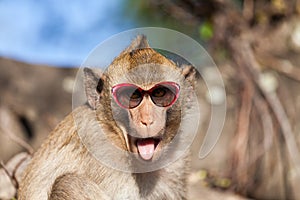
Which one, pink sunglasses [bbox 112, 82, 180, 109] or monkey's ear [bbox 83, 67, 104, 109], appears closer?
pink sunglasses [bbox 112, 82, 180, 109]

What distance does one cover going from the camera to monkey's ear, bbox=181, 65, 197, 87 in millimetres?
3263

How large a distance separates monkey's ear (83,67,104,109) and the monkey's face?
0.49 feet

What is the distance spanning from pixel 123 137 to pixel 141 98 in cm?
34

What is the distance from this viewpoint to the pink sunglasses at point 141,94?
9.45 feet

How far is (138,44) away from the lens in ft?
10.5

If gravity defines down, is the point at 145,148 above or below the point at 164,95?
below

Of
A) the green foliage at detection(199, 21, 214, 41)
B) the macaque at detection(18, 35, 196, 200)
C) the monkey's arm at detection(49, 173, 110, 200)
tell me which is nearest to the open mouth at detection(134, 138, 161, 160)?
the macaque at detection(18, 35, 196, 200)

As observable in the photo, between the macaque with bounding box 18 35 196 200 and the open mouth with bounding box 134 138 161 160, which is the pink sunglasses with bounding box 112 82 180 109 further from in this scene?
the open mouth with bounding box 134 138 161 160

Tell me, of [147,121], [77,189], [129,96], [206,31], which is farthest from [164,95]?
[206,31]

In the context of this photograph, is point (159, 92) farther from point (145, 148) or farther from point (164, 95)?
point (145, 148)

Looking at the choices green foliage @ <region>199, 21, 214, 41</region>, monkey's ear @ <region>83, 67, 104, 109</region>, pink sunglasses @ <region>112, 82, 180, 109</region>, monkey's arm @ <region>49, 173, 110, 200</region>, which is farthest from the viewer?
green foliage @ <region>199, 21, 214, 41</region>

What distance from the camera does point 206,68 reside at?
6992 millimetres

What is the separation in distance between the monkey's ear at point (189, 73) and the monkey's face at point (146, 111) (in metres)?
0.18

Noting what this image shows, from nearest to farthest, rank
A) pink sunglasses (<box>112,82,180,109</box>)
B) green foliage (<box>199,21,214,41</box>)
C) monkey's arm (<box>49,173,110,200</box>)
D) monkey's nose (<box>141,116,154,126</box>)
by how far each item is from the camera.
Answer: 1. monkey's nose (<box>141,116,154,126</box>)
2. pink sunglasses (<box>112,82,180,109</box>)
3. monkey's arm (<box>49,173,110,200</box>)
4. green foliage (<box>199,21,214,41</box>)
